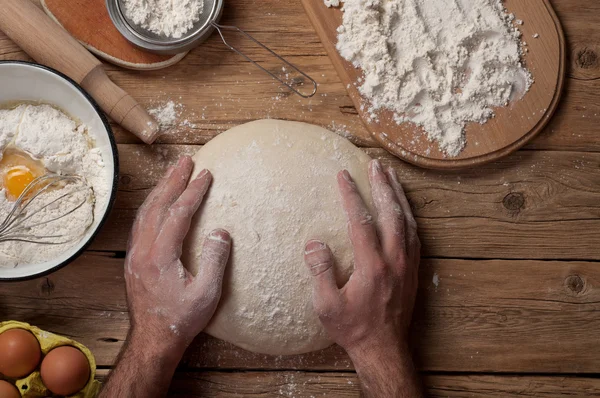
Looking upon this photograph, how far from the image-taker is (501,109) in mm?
1389

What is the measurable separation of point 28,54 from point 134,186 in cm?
42

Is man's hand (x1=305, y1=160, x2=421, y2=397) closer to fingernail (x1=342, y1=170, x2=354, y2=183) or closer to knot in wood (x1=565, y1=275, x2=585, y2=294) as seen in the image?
fingernail (x1=342, y1=170, x2=354, y2=183)

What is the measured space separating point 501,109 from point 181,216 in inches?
33.8

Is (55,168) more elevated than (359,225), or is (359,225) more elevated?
(55,168)

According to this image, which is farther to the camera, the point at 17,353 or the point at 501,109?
the point at 501,109

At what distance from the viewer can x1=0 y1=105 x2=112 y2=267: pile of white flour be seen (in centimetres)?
126

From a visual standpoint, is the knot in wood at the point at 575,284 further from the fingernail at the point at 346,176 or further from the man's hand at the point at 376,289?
the fingernail at the point at 346,176

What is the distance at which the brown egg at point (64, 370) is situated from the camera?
1.20 m

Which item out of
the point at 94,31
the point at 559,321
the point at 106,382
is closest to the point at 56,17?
the point at 94,31

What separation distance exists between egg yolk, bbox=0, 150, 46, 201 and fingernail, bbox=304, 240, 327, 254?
2.20 ft

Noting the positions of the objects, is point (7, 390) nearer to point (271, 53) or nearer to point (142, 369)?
point (142, 369)

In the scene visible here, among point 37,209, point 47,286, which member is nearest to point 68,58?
point 37,209

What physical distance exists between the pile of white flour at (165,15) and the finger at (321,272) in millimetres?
638

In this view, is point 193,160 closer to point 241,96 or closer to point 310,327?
point 241,96
